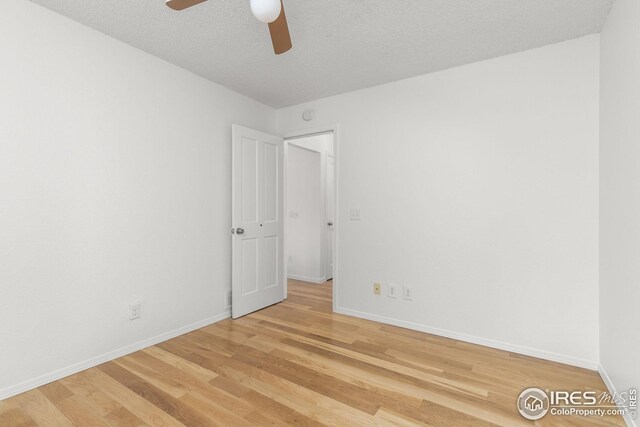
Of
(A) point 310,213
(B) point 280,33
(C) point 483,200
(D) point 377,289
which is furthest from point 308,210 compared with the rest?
(B) point 280,33

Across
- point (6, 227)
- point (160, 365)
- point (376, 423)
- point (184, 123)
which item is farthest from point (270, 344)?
point (184, 123)

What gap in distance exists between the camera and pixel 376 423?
5.43 ft

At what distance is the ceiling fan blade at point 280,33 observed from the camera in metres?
1.54

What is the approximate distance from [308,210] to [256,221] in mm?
1591

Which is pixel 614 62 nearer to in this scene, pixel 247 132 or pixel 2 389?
pixel 247 132

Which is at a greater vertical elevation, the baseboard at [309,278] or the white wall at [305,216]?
the white wall at [305,216]

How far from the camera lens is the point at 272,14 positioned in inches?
52.7

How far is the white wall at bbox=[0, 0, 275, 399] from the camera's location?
193cm

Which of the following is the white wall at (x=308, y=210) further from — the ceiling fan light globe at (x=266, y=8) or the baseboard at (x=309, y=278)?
the ceiling fan light globe at (x=266, y=8)

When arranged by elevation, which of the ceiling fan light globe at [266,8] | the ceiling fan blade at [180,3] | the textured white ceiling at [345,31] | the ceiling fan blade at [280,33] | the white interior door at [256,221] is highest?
the textured white ceiling at [345,31]

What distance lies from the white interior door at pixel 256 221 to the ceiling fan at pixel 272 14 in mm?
1696

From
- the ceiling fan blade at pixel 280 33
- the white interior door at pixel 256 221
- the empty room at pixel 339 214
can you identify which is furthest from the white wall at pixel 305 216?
the ceiling fan blade at pixel 280 33

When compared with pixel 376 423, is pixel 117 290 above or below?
above

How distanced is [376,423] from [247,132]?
9.39 ft
